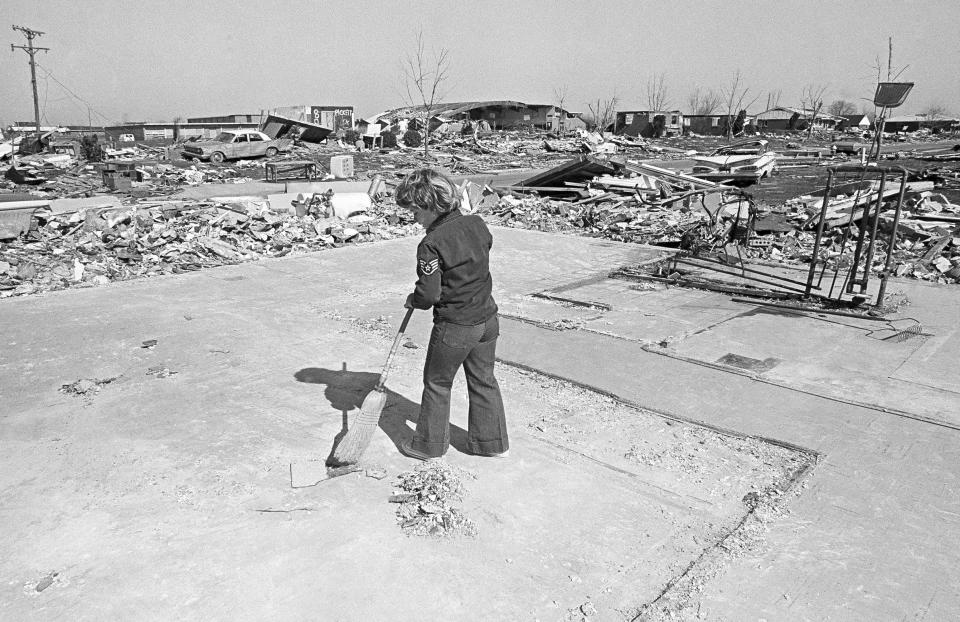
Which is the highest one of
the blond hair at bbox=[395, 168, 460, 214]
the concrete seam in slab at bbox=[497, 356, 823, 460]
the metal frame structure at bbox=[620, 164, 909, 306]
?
the blond hair at bbox=[395, 168, 460, 214]

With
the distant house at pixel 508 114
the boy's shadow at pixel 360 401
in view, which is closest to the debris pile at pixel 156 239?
the boy's shadow at pixel 360 401

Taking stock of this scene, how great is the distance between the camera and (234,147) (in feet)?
95.8

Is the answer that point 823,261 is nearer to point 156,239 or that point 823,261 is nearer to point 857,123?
point 156,239

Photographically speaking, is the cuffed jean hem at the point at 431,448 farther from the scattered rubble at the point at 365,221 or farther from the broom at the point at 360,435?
the scattered rubble at the point at 365,221

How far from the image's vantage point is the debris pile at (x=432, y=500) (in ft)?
10.6

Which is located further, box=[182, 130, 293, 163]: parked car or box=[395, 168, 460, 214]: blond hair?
box=[182, 130, 293, 163]: parked car

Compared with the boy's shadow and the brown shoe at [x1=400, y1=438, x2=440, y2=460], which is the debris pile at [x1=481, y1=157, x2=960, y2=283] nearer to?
the boy's shadow

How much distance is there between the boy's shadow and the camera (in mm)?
4219

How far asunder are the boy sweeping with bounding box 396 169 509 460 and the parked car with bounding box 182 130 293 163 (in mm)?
27933

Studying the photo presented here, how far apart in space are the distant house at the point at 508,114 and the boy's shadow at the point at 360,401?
53.6 meters

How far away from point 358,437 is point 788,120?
8010cm

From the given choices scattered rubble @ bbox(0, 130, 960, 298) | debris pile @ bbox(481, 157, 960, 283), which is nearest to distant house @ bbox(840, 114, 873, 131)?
scattered rubble @ bbox(0, 130, 960, 298)

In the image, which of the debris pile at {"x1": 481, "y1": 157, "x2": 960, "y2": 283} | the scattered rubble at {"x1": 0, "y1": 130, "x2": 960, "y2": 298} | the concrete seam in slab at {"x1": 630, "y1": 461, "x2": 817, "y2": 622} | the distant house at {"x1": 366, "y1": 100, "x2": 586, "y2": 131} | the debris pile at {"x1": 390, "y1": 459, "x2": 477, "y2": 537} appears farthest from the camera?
the distant house at {"x1": 366, "y1": 100, "x2": 586, "y2": 131}

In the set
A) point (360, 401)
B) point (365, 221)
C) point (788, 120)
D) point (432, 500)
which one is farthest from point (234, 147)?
point (788, 120)
